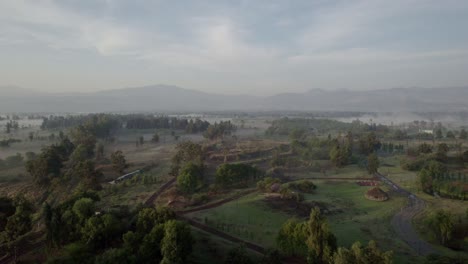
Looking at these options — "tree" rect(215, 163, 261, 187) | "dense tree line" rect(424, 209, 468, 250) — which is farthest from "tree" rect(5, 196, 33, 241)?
"dense tree line" rect(424, 209, 468, 250)

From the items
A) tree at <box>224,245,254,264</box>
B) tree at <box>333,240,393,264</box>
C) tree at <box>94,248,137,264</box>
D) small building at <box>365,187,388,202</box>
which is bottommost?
small building at <box>365,187,388,202</box>

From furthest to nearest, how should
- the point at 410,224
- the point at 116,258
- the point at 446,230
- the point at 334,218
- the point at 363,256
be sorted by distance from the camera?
the point at 334,218, the point at 410,224, the point at 446,230, the point at 116,258, the point at 363,256

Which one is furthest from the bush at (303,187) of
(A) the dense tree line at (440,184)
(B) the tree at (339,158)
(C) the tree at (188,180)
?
(B) the tree at (339,158)

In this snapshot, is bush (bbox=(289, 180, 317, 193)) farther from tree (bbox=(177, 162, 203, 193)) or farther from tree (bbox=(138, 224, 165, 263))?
tree (bbox=(138, 224, 165, 263))

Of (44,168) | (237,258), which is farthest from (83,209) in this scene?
(44,168)

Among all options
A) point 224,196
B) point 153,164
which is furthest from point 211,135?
point 224,196

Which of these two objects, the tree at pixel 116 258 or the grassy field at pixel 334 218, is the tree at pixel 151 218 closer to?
the tree at pixel 116 258

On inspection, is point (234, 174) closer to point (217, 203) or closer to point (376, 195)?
point (217, 203)

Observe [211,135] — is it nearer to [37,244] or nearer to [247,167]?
[247,167]
